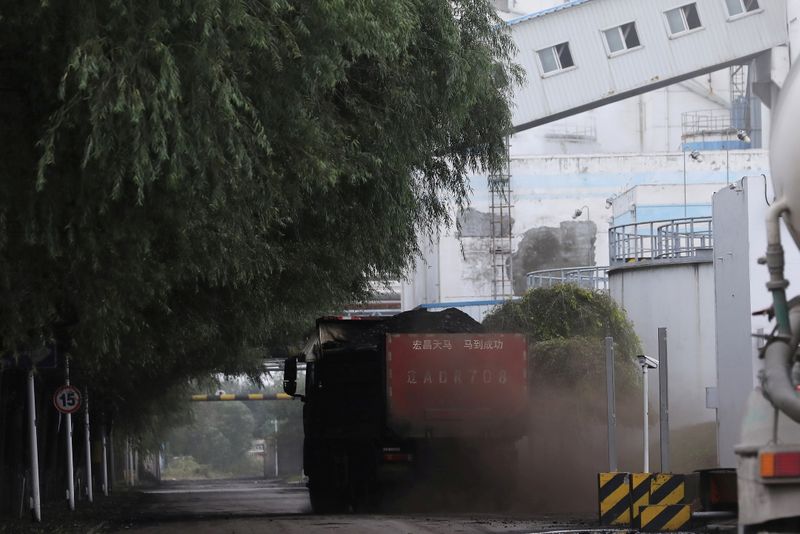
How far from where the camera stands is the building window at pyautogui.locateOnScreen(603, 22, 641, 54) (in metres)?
43.4

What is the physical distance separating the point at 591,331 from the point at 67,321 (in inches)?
615

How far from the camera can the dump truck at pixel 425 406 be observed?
21078 millimetres

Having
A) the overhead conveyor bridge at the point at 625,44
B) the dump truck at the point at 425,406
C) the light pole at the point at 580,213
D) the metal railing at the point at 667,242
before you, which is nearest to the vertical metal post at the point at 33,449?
the dump truck at the point at 425,406

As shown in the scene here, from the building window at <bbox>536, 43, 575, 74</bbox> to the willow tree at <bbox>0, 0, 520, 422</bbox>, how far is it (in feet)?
85.7

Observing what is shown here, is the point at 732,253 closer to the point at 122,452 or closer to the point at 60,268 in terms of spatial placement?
the point at 60,268

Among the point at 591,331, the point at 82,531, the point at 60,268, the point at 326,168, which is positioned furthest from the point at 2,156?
the point at 591,331

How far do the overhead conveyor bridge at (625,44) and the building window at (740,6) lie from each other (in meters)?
0.03

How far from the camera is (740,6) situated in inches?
1692

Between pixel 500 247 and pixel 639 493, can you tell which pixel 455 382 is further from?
pixel 500 247

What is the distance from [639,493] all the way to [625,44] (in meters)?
30.3

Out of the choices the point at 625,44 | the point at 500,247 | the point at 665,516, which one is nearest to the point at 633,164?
the point at 500,247

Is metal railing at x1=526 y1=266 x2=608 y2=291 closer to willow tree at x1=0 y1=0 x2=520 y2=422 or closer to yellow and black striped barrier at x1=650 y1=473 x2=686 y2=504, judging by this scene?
willow tree at x1=0 y1=0 x2=520 y2=422

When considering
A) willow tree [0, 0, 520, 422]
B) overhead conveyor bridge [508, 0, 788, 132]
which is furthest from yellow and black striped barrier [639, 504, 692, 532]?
overhead conveyor bridge [508, 0, 788, 132]

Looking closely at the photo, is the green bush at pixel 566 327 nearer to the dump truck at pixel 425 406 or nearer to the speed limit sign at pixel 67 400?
the dump truck at pixel 425 406
